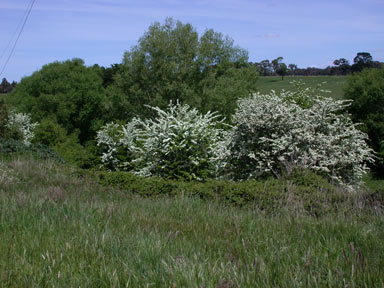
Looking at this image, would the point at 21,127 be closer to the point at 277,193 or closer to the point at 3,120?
the point at 3,120

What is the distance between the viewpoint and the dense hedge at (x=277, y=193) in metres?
6.56

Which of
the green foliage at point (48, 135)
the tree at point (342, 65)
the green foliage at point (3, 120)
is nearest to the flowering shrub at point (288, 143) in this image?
the green foliage at point (3, 120)

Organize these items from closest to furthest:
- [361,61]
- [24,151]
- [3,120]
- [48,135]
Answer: [24,151], [3,120], [48,135], [361,61]

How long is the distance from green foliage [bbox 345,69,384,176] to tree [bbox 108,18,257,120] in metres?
10.1

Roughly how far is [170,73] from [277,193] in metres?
26.2

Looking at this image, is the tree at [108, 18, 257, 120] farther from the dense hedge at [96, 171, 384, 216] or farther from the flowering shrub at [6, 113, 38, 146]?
the dense hedge at [96, 171, 384, 216]

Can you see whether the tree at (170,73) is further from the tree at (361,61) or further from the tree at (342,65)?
the tree at (342,65)

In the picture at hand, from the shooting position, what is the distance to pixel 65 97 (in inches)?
1766

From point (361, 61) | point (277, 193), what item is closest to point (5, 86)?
point (361, 61)

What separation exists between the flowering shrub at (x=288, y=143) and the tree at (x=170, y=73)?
67.2 feet

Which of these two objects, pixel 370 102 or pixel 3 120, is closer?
pixel 3 120

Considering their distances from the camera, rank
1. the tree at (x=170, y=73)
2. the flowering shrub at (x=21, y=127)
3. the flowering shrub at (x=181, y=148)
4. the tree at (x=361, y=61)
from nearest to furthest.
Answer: the flowering shrub at (x=181, y=148) → the flowering shrub at (x=21, y=127) → the tree at (x=170, y=73) → the tree at (x=361, y=61)

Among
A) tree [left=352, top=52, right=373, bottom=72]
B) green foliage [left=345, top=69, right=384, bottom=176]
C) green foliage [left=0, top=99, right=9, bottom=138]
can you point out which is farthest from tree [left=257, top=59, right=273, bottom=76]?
green foliage [left=0, top=99, right=9, bottom=138]

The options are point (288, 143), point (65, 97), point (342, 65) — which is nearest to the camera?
point (288, 143)
